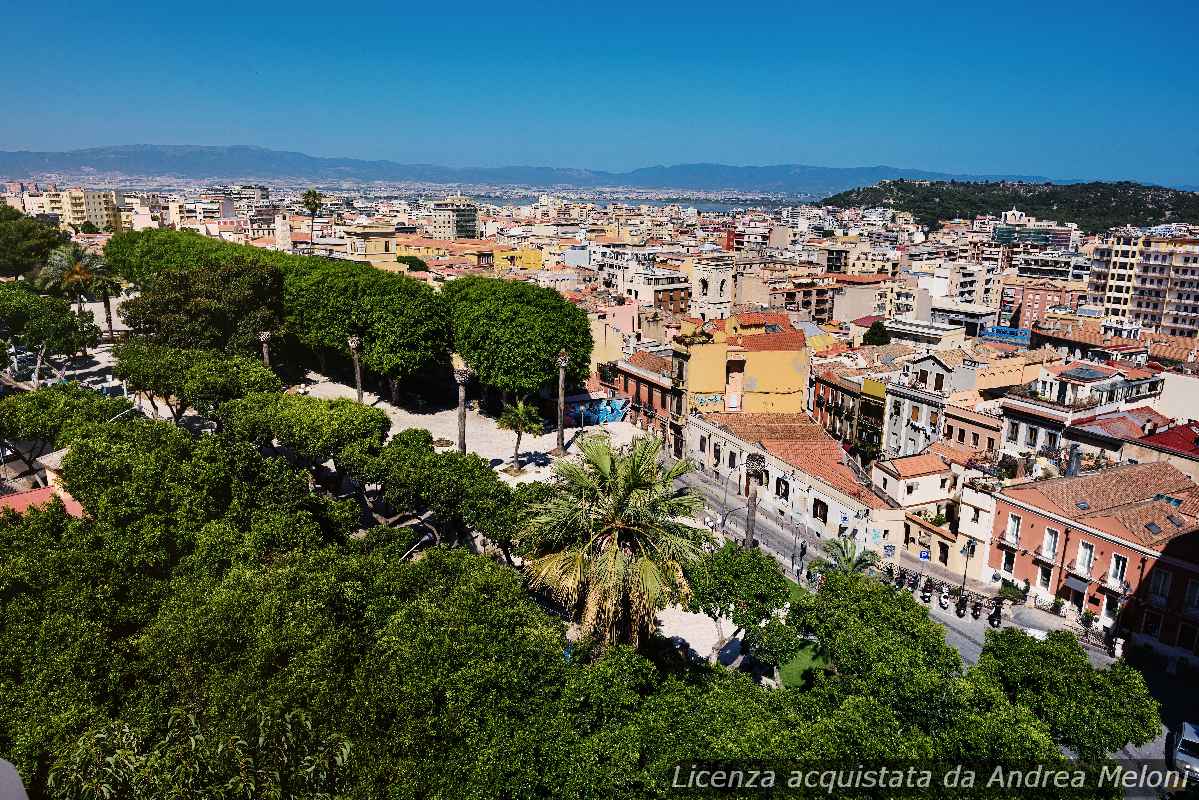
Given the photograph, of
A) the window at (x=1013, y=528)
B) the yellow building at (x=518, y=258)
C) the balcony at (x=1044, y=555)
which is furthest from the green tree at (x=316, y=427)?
the yellow building at (x=518, y=258)

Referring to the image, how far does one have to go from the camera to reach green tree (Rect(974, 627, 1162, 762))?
1812 centimetres

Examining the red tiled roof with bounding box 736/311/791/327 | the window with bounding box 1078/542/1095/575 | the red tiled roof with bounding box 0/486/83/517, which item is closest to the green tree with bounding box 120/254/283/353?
the red tiled roof with bounding box 0/486/83/517

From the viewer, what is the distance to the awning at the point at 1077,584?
33.7 meters

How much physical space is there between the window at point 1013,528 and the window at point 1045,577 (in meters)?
1.61

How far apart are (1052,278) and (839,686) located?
134836mm

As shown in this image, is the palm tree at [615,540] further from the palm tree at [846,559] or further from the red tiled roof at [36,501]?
the red tiled roof at [36,501]

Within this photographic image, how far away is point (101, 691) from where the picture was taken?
20.8m

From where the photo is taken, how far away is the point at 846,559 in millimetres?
33594

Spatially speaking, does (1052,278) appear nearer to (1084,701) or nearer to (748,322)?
(748,322)

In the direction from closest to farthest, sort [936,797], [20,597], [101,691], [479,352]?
1. [936,797]
2. [101,691]
3. [20,597]
4. [479,352]

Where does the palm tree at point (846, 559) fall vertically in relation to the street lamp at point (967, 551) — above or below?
above

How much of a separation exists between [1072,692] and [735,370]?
37.8 metres

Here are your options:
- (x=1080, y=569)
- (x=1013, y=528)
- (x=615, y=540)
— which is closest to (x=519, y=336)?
(x=1013, y=528)

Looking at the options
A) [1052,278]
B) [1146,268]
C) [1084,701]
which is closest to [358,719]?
[1084,701]
